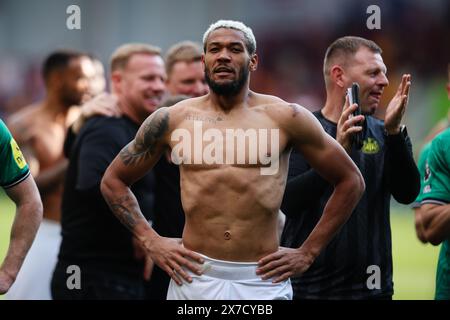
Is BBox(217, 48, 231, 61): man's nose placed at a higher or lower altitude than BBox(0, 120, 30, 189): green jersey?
higher

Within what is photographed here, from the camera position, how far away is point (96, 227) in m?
6.59

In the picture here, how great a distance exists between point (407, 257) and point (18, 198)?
11970 millimetres

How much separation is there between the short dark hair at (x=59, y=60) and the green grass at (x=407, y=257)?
504 centimetres

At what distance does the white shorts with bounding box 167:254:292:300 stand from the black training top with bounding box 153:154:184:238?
1.73 meters

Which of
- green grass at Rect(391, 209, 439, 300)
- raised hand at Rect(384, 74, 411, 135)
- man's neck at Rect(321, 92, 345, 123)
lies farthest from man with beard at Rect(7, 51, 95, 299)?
green grass at Rect(391, 209, 439, 300)

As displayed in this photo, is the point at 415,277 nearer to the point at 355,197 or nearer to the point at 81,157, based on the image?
the point at 81,157

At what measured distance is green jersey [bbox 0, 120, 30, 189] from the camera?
4754 millimetres

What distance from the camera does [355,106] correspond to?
5.03m

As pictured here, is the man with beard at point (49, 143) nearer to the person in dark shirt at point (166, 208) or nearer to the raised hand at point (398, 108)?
the person in dark shirt at point (166, 208)

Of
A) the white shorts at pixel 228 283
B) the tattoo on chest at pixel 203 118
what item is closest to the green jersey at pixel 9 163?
the tattoo on chest at pixel 203 118

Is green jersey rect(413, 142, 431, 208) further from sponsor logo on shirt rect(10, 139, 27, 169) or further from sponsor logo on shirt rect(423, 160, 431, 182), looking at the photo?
sponsor logo on shirt rect(10, 139, 27, 169)

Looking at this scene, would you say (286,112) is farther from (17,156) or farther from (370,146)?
(17,156)

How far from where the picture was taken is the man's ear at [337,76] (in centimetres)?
575

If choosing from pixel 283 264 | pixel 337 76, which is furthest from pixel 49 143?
pixel 283 264
